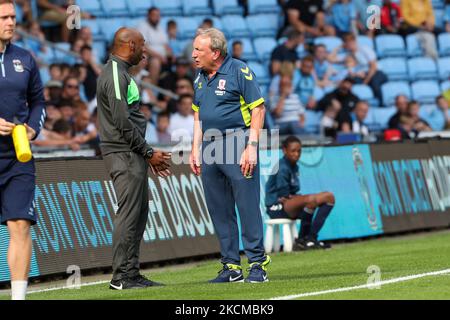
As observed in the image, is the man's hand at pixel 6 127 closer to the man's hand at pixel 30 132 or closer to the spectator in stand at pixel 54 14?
the man's hand at pixel 30 132

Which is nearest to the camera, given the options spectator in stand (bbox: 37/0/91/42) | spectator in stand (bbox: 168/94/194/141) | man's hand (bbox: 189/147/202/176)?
man's hand (bbox: 189/147/202/176)

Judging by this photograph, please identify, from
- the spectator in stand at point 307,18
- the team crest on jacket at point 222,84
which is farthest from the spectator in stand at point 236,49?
the team crest on jacket at point 222,84

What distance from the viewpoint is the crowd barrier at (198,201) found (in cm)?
1357

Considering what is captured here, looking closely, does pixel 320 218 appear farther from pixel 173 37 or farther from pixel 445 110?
pixel 445 110

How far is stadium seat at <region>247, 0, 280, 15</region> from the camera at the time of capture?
26.6 meters

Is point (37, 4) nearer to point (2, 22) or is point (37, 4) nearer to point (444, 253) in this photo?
point (444, 253)

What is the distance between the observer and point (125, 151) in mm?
11031

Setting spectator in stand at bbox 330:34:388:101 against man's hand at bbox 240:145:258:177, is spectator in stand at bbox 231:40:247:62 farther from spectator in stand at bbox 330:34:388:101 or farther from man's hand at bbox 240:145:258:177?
man's hand at bbox 240:145:258:177

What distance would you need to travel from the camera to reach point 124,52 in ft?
36.3

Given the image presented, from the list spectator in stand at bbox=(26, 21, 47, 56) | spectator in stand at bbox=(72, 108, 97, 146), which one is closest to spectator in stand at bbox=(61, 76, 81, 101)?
spectator in stand at bbox=(72, 108, 97, 146)

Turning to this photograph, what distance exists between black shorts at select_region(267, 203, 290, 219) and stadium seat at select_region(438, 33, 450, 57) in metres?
13.3

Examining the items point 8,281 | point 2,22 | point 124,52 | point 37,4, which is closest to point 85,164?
point 8,281

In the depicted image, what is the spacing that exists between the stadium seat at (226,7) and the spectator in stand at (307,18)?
1.09 metres

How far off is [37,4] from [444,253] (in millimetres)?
11039
